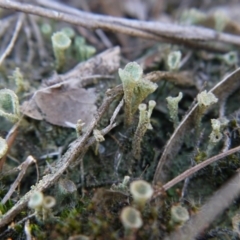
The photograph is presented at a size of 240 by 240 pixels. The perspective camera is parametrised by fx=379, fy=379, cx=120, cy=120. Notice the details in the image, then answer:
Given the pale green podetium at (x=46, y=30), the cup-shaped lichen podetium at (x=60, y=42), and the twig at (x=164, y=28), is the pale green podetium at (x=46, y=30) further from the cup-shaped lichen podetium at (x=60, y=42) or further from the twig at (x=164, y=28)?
the cup-shaped lichen podetium at (x=60, y=42)

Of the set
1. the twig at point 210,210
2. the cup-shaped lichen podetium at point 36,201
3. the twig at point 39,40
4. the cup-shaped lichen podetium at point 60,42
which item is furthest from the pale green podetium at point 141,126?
the twig at point 39,40

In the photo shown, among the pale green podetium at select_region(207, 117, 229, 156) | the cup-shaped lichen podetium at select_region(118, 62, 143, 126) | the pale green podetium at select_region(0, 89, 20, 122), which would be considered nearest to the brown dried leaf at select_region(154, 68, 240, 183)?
the pale green podetium at select_region(207, 117, 229, 156)

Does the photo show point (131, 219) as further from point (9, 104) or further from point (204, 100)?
point (9, 104)

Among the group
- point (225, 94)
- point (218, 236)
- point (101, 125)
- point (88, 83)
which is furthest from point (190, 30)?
point (218, 236)

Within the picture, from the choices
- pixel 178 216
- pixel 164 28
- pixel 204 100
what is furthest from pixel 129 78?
pixel 164 28

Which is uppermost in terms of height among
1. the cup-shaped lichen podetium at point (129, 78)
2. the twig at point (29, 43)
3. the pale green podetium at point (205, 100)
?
the twig at point (29, 43)

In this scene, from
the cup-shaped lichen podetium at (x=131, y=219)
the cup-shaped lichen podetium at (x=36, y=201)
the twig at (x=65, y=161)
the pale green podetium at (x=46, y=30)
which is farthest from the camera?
the pale green podetium at (x=46, y=30)

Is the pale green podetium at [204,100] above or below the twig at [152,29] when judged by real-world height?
below

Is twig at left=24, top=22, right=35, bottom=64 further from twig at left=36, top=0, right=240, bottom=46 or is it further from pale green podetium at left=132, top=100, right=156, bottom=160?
pale green podetium at left=132, top=100, right=156, bottom=160
